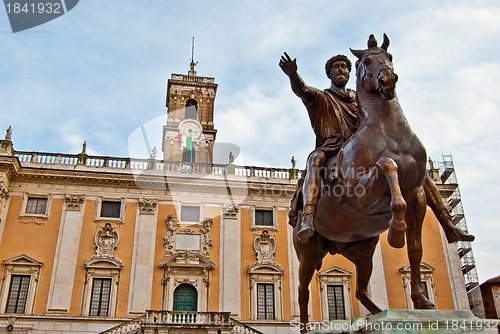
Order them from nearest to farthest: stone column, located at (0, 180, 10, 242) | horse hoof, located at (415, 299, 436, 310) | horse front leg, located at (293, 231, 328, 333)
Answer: horse hoof, located at (415, 299, 436, 310) → horse front leg, located at (293, 231, 328, 333) → stone column, located at (0, 180, 10, 242)

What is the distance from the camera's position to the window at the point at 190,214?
28.1 m

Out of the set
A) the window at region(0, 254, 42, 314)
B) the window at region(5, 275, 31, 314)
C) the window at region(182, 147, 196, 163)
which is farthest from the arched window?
the window at region(5, 275, 31, 314)

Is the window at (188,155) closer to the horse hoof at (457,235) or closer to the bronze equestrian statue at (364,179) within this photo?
the bronze equestrian statue at (364,179)

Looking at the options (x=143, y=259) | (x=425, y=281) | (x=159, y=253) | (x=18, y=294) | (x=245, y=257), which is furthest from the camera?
(x=425, y=281)

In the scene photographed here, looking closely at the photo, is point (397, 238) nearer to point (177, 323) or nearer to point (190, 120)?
point (177, 323)

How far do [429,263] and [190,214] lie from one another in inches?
570

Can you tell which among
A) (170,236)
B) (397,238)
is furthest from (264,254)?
(397,238)

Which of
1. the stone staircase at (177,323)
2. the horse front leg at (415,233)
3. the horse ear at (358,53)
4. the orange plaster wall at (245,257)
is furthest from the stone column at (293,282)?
the horse ear at (358,53)

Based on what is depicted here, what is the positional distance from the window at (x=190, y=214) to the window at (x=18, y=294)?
344 inches

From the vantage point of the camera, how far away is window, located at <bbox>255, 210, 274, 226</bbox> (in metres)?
28.9

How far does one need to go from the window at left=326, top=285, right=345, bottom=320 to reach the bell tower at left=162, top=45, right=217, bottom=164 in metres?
14.1

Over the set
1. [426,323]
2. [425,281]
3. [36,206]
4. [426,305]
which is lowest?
[426,323]

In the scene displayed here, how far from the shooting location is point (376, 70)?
15.1 ft

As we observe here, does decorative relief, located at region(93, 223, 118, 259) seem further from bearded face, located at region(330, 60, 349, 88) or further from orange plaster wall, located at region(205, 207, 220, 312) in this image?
bearded face, located at region(330, 60, 349, 88)
